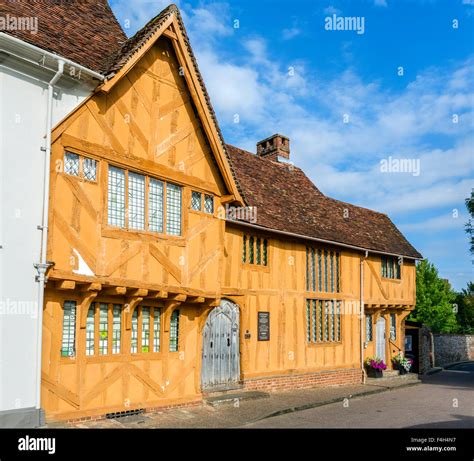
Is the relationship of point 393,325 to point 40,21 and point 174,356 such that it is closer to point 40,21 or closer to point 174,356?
point 174,356

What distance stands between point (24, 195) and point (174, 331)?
4916mm

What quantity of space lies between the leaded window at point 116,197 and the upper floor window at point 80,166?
1.39ft

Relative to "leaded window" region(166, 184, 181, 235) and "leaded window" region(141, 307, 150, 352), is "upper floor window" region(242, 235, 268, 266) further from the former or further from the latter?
"leaded window" region(141, 307, 150, 352)

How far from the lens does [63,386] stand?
935cm

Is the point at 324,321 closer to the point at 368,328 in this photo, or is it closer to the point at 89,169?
the point at 368,328

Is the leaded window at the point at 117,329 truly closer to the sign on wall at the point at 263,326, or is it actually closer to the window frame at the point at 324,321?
the sign on wall at the point at 263,326

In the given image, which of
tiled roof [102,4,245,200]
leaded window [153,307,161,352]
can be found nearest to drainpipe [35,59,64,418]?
tiled roof [102,4,245,200]

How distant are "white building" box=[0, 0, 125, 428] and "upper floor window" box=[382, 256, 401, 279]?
15.0 metres

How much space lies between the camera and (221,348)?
45.6 feet

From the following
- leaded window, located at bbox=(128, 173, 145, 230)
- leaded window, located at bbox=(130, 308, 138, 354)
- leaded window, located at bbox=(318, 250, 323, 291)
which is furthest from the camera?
leaded window, located at bbox=(318, 250, 323, 291)

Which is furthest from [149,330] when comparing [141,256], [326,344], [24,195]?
[326,344]

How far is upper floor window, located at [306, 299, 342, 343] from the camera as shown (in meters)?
16.9
